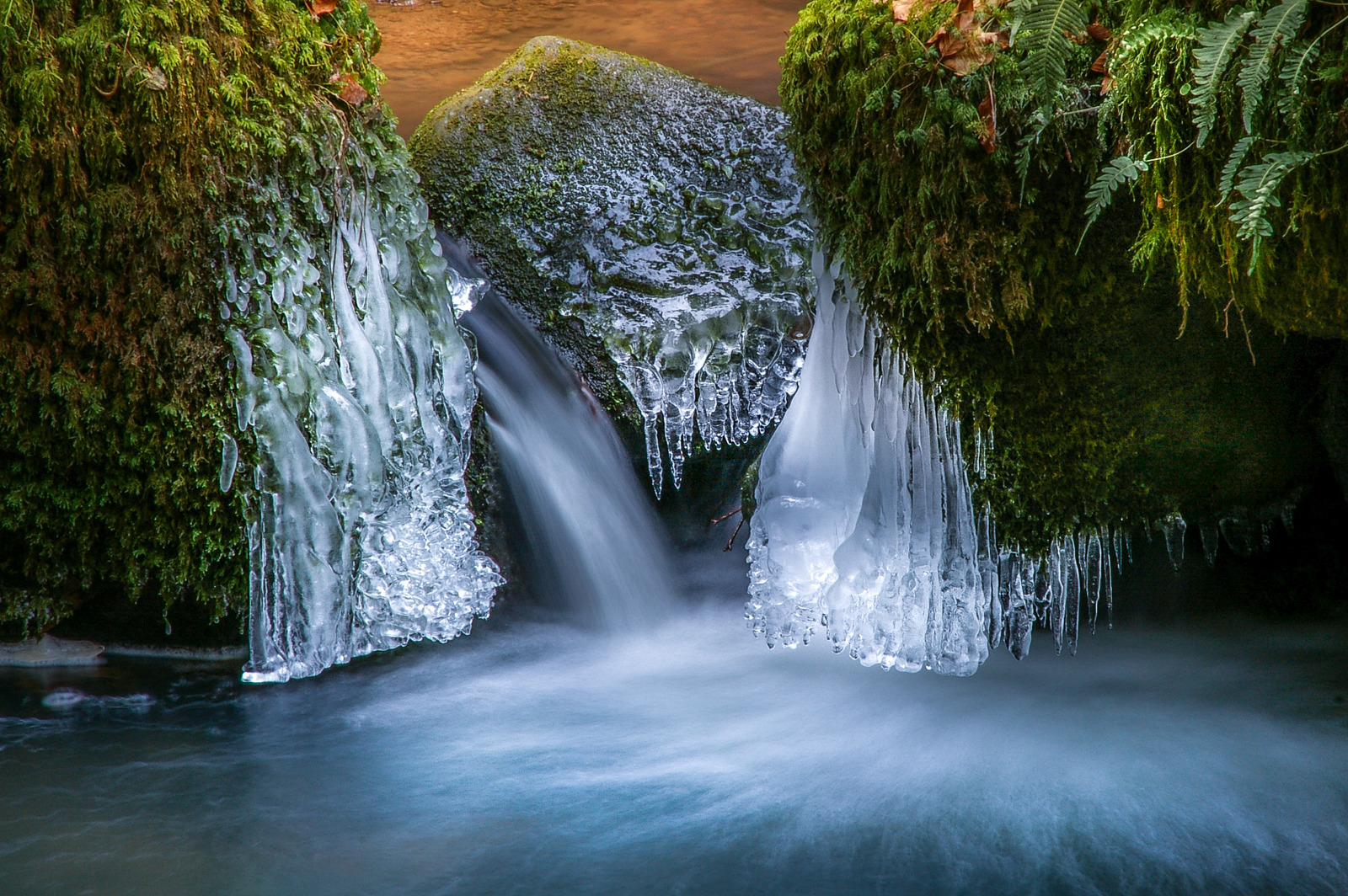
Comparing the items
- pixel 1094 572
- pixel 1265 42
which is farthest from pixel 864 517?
pixel 1265 42

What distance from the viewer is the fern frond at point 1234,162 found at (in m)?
2.09

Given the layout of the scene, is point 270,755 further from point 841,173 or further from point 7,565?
point 841,173

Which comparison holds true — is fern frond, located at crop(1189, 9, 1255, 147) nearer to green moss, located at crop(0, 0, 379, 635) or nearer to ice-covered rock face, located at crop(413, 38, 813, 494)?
ice-covered rock face, located at crop(413, 38, 813, 494)

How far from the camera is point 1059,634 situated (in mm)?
3652

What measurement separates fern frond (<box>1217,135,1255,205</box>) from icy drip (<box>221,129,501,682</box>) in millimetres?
2493

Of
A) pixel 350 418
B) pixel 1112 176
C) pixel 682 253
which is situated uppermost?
pixel 682 253

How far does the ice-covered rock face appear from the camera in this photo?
11.6 ft

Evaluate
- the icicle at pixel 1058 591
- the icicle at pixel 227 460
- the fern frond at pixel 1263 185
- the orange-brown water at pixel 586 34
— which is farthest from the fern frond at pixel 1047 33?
the orange-brown water at pixel 586 34

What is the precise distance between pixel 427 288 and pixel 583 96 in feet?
4.24

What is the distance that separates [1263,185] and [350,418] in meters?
2.70

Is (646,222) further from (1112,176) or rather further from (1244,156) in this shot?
(1244,156)

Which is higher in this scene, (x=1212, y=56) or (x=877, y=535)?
(x=1212, y=56)

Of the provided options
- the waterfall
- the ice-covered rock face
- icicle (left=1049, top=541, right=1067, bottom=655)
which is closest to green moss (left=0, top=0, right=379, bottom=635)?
the ice-covered rock face

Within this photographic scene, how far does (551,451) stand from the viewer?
12.4 ft
